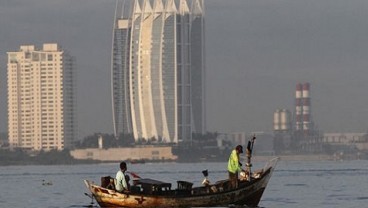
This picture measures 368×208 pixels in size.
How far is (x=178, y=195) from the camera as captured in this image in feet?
193

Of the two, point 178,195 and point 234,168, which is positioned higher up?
point 234,168

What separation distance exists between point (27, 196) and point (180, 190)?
104ft

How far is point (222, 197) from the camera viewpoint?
194ft

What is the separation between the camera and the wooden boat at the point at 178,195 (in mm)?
58375

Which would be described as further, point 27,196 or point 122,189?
point 27,196

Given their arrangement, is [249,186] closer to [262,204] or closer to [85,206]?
[262,204]

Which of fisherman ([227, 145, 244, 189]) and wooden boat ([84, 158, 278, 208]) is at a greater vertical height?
fisherman ([227, 145, 244, 189])

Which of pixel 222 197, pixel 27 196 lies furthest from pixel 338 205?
pixel 27 196

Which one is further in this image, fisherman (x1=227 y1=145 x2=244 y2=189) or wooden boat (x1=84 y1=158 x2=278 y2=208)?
fisherman (x1=227 y1=145 x2=244 y2=189)

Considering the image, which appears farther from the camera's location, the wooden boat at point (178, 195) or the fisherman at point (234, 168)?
the fisherman at point (234, 168)

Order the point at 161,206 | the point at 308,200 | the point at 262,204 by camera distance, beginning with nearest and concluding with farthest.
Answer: the point at 161,206, the point at 262,204, the point at 308,200

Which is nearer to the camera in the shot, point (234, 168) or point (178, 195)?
point (178, 195)

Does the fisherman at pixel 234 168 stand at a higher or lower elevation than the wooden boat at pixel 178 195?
higher

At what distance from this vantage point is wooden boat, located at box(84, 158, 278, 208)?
5838cm
